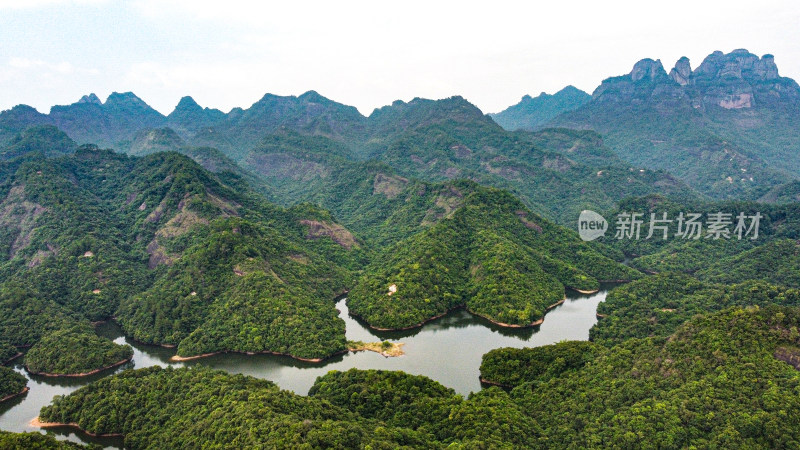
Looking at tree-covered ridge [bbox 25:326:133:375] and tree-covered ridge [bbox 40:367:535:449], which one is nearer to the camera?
tree-covered ridge [bbox 40:367:535:449]

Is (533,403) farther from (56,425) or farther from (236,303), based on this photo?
(56,425)

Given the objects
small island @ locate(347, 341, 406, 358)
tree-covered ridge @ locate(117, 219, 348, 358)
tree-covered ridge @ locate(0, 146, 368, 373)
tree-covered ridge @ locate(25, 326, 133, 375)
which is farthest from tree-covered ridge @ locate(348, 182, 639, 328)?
tree-covered ridge @ locate(25, 326, 133, 375)

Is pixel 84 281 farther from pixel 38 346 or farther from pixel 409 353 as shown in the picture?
pixel 409 353

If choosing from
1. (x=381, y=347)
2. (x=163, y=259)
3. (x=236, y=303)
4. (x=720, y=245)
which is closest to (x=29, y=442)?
(x=236, y=303)

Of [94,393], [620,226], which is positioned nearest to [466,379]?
[94,393]

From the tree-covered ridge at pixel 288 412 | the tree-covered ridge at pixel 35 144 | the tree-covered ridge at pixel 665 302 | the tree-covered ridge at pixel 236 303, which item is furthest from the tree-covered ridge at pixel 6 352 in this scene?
the tree-covered ridge at pixel 35 144

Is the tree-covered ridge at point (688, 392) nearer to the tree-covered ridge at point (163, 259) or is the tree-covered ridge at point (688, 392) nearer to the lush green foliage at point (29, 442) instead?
the tree-covered ridge at point (163, 259)

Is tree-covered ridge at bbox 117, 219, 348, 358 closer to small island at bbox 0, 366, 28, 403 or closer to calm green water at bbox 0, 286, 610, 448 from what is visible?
calm green water at bbox 0, 286, 610, 448
